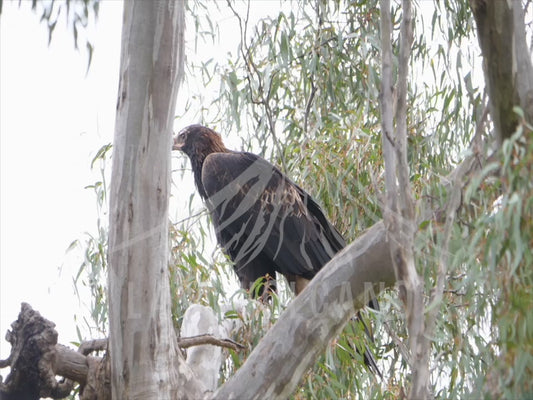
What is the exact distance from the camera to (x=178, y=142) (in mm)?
4434

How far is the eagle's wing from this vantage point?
3.95 metres

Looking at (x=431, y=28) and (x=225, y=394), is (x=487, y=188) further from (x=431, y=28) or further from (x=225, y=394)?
(x=431, y=28)

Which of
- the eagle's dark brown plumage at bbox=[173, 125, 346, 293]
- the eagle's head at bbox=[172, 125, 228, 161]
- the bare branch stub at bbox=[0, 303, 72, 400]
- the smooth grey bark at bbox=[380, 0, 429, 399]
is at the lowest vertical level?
the bare branch stub at bbox=[0, 303, 72, 400]

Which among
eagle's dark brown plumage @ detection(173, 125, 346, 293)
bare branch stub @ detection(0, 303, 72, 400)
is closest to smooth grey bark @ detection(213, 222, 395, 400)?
bare branch stub @ detection(0, 303, 72, 400)

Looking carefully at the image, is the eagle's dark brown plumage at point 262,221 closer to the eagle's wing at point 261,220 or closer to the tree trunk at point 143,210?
the eagle's wing at point 261,220

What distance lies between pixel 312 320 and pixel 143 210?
1.48 feet

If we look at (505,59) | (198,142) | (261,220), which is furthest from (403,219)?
(198,142)

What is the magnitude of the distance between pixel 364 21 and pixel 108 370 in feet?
9.06

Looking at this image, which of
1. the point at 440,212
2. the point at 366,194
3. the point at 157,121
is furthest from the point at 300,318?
the point at 366,194

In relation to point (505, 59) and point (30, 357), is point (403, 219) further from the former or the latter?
point (30, 357)

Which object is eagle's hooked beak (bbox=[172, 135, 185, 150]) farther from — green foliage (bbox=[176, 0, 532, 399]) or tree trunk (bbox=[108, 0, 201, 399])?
tree trunk (bbox=[108, 0, 201, 399])

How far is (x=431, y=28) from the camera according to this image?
422 cm

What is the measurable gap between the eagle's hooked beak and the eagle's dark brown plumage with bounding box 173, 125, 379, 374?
283 millimetres

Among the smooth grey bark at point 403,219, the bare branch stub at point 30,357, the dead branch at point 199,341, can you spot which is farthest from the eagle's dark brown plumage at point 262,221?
the bare branch stub at point 30,357
